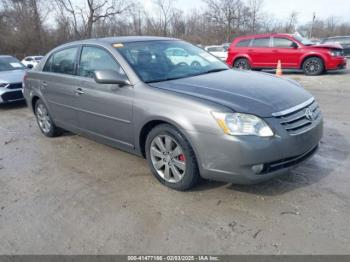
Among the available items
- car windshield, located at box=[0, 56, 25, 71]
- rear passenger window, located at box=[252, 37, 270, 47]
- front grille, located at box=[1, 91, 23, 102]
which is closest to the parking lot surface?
front grille, located at box=[1, 91, 23, 102]

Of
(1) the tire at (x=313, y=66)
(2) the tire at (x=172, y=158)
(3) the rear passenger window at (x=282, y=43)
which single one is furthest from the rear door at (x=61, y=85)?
(1) the tire at (x=313, y=66)

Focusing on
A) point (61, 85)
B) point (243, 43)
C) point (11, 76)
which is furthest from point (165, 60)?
point (243, 43)

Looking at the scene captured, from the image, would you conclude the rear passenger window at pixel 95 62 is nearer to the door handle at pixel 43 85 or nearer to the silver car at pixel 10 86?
the door handle at pixel 43 85

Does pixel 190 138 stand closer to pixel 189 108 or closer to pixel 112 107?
pixel 189 108

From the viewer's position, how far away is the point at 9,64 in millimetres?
9625

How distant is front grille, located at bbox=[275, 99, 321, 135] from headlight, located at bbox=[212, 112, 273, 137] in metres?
0.20

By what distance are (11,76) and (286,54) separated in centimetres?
988

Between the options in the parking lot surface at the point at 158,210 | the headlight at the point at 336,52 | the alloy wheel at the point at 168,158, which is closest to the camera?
the parking lot surface at the point at 158,210

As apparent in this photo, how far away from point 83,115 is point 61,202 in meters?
1.41

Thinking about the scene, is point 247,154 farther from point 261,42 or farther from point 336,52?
point 261,42

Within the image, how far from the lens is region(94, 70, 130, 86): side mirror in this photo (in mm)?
3611

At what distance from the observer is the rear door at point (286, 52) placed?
1259 centimetres

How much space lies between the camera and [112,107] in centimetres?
389

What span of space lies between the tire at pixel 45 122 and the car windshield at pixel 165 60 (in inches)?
86.7
